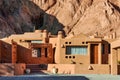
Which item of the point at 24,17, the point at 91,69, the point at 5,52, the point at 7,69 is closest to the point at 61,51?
the point at 5,52

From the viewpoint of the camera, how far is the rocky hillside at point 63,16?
64812 mm

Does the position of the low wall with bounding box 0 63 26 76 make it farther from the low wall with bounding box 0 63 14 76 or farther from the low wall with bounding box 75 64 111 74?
the low wall with bounding box 75 64 111 74

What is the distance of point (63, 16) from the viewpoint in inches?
2726

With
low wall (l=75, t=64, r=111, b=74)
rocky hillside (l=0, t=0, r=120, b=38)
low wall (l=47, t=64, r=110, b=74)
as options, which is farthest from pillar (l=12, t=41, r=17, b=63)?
rocky hillside (l=0, t=0, r=120, b=38)

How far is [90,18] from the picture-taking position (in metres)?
66.9

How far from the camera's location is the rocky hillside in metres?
64.8

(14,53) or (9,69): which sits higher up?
(14,53)

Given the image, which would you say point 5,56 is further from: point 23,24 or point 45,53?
point 23,24

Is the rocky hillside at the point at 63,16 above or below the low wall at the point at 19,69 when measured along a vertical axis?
above

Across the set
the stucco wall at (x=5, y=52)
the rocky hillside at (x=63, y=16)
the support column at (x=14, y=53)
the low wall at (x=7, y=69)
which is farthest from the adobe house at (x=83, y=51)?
the rocky hillside at (x=63, y=16)

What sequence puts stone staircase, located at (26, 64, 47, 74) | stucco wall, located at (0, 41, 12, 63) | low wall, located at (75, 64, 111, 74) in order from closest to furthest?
1. low wall, located at (75, 64, 111, 74)
2. stone staircase, located at (26, 64, 47, 74)
3. stucco wall, located at (0, 41, 12, 63)

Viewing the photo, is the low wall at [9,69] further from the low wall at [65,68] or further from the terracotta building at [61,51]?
the terracotta building at [61,51]

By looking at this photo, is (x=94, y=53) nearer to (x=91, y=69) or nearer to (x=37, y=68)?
(x=91, y=69)

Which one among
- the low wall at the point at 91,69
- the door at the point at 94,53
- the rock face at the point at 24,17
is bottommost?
the low wall at the point at 91,69
